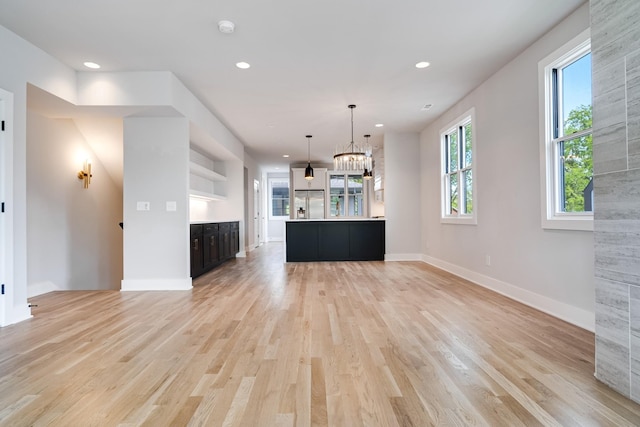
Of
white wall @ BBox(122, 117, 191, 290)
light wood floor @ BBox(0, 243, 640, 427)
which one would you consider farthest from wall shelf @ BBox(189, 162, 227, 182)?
light wood floor @ BBox(0, 243, 640, 427)

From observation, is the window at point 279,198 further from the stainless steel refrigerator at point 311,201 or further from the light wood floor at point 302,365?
the light wood floor at point 302,365

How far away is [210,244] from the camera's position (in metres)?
5.83

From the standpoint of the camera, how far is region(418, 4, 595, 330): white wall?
2.95 m

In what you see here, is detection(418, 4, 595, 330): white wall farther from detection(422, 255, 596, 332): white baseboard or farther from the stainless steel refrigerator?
the stainless steel refrigerator

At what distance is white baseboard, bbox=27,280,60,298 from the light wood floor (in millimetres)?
854

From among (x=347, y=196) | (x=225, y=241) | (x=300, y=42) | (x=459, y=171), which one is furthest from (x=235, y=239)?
(x=300, y=42)

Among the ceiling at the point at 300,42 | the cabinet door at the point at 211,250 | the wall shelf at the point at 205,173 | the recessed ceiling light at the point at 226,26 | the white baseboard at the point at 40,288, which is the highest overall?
the ceiling at the point at 300,42

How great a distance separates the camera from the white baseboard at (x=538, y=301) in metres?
2.81

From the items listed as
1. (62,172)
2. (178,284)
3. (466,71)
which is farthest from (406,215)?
(62,172)

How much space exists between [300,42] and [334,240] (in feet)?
14.5

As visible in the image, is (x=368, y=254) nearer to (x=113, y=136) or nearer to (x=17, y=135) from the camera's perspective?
(x=113, y=136)

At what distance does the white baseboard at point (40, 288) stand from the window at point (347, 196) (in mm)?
7296

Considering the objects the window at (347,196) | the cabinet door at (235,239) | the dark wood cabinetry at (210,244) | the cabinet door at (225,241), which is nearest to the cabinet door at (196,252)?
the dark wood cabinetry at (210,244)

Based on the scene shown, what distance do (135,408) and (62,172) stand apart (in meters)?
4.58
